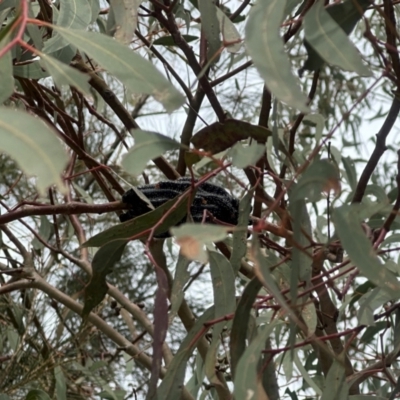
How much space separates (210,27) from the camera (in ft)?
2.50

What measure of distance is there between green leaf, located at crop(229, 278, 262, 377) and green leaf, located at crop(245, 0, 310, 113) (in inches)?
6.5

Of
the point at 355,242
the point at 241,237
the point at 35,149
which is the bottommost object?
the point at 35,149

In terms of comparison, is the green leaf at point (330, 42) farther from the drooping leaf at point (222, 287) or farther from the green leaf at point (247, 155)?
the drooping leaf at point (222, 287)

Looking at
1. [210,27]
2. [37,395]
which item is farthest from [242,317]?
[37,395]

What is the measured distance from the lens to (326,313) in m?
0.96

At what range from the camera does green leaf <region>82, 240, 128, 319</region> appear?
28.6 inches

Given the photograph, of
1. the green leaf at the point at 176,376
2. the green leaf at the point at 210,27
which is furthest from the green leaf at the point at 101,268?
the green leaf at the point at 210,27

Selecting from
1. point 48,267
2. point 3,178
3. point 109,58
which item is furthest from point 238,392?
point 3,178

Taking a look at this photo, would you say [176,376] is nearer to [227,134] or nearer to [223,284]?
[223,284]

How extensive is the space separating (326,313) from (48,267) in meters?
0.96

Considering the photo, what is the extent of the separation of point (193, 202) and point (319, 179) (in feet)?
0.95

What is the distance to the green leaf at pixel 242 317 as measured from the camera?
617mm

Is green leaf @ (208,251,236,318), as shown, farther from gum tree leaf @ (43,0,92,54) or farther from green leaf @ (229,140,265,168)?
gum tree leaf @ (43,0,92,54)

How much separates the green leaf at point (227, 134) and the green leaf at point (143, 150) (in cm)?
15
